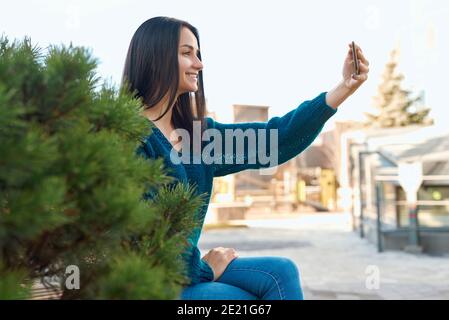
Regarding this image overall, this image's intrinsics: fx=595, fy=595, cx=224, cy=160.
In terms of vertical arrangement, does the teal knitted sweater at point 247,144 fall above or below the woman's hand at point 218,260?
above

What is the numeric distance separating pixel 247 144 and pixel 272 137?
0.32ft

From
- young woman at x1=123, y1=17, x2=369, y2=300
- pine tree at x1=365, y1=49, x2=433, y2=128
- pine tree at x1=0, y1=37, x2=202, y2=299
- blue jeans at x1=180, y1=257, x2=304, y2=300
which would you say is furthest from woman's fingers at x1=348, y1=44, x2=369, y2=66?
pine tree at x1=365, y1=49, x2=433, y2=128

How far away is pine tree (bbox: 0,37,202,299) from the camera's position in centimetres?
77

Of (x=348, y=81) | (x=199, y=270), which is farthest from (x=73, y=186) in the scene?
(x=348, y=81)

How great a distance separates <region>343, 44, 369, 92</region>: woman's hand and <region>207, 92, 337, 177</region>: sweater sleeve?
0.10 m

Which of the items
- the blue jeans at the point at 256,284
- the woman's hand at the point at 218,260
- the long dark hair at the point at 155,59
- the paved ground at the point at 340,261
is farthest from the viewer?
the paved ground at the point at 340,261

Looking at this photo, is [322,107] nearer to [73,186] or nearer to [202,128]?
[202,128]

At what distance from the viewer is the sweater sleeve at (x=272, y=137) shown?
67.6 inches

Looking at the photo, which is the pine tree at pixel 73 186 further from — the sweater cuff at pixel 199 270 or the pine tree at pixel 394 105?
the pine tree at pixel 394 105

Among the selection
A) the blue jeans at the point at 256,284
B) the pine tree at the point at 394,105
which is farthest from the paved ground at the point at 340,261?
the pine tree at the point at 394,105

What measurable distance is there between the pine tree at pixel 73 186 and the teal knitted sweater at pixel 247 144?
56 centimetres

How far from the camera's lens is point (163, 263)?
0.97 metres

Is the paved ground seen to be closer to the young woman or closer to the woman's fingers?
the young woman

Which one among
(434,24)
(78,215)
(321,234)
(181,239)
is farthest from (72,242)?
(434,24)
